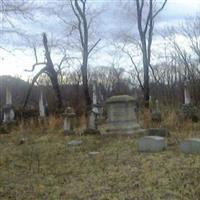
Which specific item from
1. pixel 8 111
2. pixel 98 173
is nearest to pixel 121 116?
pixel 98 173

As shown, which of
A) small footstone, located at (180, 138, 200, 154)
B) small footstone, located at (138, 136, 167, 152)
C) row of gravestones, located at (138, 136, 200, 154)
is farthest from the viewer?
small footstone, located at (138, 136, 167, 152)

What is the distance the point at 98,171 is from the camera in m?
9.20

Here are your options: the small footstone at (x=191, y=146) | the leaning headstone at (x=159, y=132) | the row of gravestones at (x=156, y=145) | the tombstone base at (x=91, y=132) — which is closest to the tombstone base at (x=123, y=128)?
the tombstone base at (x=91, y=132)

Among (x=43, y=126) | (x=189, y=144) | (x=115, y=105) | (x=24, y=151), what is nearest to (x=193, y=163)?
(x=189, y=144)

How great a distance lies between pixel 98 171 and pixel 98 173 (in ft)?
0.67

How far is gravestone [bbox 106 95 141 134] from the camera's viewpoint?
15.9 m

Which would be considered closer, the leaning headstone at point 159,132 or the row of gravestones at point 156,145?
the row of gravestones at point 156,145

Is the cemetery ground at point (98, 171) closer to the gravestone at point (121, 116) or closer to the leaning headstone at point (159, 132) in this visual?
the leaning headstone at point (159, 132)

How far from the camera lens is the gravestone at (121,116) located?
52.2ft

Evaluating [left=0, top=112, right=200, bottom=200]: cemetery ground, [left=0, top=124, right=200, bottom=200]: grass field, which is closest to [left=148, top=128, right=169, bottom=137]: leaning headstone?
[left=0, top=112, right=200, bottom=200]: cemetery ground

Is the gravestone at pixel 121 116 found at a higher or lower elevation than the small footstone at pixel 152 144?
higher

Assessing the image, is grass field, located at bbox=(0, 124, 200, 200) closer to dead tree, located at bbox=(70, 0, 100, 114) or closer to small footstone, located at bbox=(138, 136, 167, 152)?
small footstone, located at bbox=(138, 136, 167, 152)

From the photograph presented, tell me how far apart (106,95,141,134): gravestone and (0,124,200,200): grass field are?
2.50 meters

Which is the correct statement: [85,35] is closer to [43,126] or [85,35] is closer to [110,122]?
[43,126]
